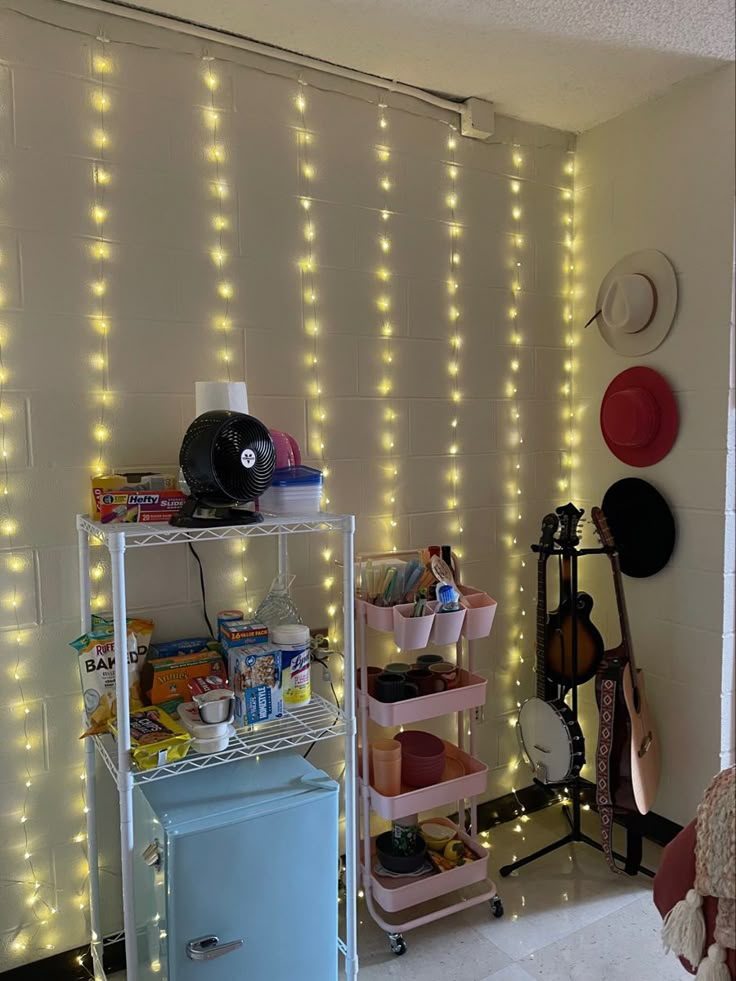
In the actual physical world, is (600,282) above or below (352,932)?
above

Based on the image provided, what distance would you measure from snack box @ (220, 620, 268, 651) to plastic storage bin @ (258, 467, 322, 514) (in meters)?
0.27

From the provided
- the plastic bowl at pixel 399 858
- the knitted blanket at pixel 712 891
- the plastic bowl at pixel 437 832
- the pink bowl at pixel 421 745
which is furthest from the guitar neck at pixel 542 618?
the knitted blanket at pixel 712 891

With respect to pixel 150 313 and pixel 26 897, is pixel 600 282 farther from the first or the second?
pixel 26 897

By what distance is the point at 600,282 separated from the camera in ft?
8.27

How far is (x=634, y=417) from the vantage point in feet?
7.57

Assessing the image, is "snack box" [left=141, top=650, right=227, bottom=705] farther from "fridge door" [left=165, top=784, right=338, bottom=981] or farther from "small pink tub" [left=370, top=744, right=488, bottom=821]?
"small pink tub" [left=370, top=744, right=488, bottom=821]

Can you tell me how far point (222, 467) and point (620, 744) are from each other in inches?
57.9

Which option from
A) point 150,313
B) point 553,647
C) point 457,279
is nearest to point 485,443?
point 457,279

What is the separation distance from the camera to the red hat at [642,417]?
2.29 m

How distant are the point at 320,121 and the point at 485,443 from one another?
1060 mm

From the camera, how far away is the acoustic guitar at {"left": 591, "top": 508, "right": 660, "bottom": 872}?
85.8 inches

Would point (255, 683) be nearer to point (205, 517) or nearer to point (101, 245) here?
point (205, 517)

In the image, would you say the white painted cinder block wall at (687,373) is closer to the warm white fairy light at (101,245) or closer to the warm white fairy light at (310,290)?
the warm white fairy light at (310,290)

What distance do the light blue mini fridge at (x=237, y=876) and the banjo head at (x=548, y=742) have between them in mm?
856
